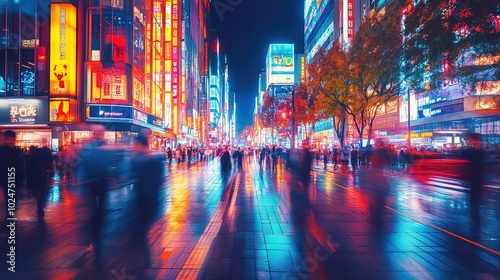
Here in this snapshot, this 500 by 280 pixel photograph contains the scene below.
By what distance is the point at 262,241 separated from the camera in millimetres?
6918

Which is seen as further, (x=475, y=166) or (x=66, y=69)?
(x=66, y=69)

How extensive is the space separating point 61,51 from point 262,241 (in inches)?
1297

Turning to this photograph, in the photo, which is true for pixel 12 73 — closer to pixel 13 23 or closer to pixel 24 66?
pixel 24 66

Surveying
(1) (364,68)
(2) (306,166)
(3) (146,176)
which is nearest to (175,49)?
(1) (364,68)

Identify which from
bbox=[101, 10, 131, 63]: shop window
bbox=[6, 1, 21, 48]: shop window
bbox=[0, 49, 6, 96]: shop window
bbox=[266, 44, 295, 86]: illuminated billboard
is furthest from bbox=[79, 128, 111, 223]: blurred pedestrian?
bbox=[266, 44, 295, 86]: illuminated billboard

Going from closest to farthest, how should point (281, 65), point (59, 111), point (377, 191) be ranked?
point (377, 191), point (59, 111), point (281, 65)

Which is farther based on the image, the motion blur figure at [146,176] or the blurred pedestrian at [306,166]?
the blurred pedestrian at [306,166]

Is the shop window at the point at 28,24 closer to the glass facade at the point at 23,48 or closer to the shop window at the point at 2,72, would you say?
the glass facade at the point at 23,48

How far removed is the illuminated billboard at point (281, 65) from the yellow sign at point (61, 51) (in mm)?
75814

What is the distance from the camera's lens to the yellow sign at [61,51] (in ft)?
108

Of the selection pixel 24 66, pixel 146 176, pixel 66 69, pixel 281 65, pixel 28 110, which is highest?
pixel 281 65

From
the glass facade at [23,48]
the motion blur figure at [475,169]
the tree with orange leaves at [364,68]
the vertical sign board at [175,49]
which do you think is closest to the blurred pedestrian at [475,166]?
the motion blur figure at [475,169]

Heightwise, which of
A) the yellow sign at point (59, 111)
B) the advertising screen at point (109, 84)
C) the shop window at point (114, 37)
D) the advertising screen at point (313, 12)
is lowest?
the yellow sign at point (59, 111)

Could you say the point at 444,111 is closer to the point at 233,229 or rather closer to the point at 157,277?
the point at 233,229
